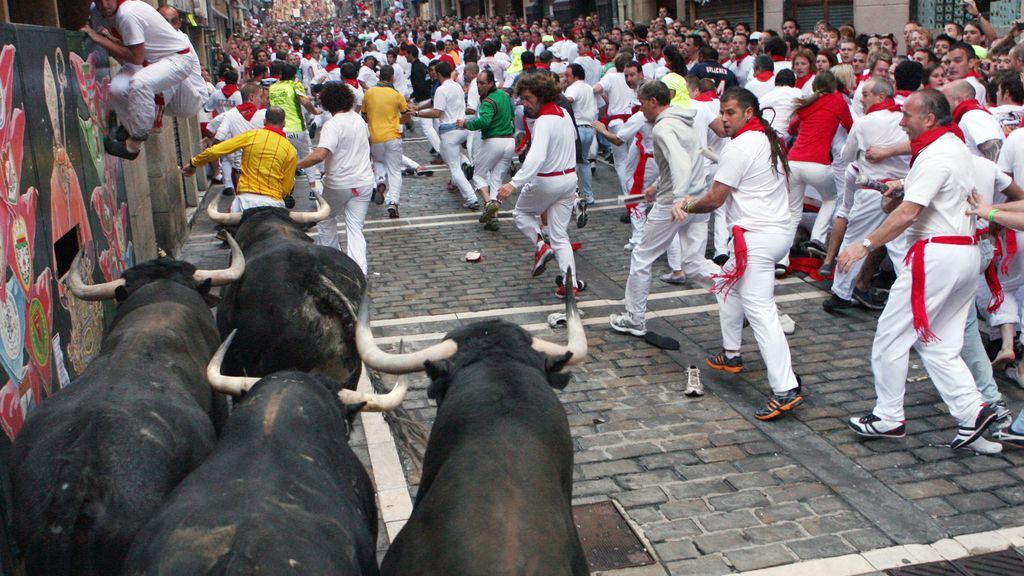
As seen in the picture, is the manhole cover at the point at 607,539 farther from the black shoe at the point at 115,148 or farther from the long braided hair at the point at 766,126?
the black shoe at the point at 115,148

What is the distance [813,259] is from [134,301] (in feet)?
26.2

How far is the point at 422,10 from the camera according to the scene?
8919cm

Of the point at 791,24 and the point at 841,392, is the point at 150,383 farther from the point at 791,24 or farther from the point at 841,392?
the point at 791,24

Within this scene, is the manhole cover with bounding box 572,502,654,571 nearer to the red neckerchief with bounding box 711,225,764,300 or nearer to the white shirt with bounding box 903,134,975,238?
the red neckerchief with bounding box 711,225,764,300

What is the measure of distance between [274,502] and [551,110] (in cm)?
752

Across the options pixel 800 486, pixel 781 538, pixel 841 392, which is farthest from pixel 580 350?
pixel 841 392

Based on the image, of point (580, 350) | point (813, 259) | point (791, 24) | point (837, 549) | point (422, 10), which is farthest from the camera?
point (422, 10)

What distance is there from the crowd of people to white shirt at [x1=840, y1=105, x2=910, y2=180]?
0.02 metres

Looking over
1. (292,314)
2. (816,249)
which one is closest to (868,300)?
(816,249)

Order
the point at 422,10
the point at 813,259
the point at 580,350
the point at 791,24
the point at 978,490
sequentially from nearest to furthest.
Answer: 1. the point at 580,350
2. the point at 978,490
3. the point at 813,259
4. the point at 791,24
5. the point at 422,10

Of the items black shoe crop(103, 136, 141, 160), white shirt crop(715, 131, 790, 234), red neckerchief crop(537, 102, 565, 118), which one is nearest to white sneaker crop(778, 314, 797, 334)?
white shirt crop(715, 131, 790, 234)

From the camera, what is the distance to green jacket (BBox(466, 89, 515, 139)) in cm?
1428

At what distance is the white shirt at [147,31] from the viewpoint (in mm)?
8055

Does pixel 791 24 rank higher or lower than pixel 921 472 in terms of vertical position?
higher
